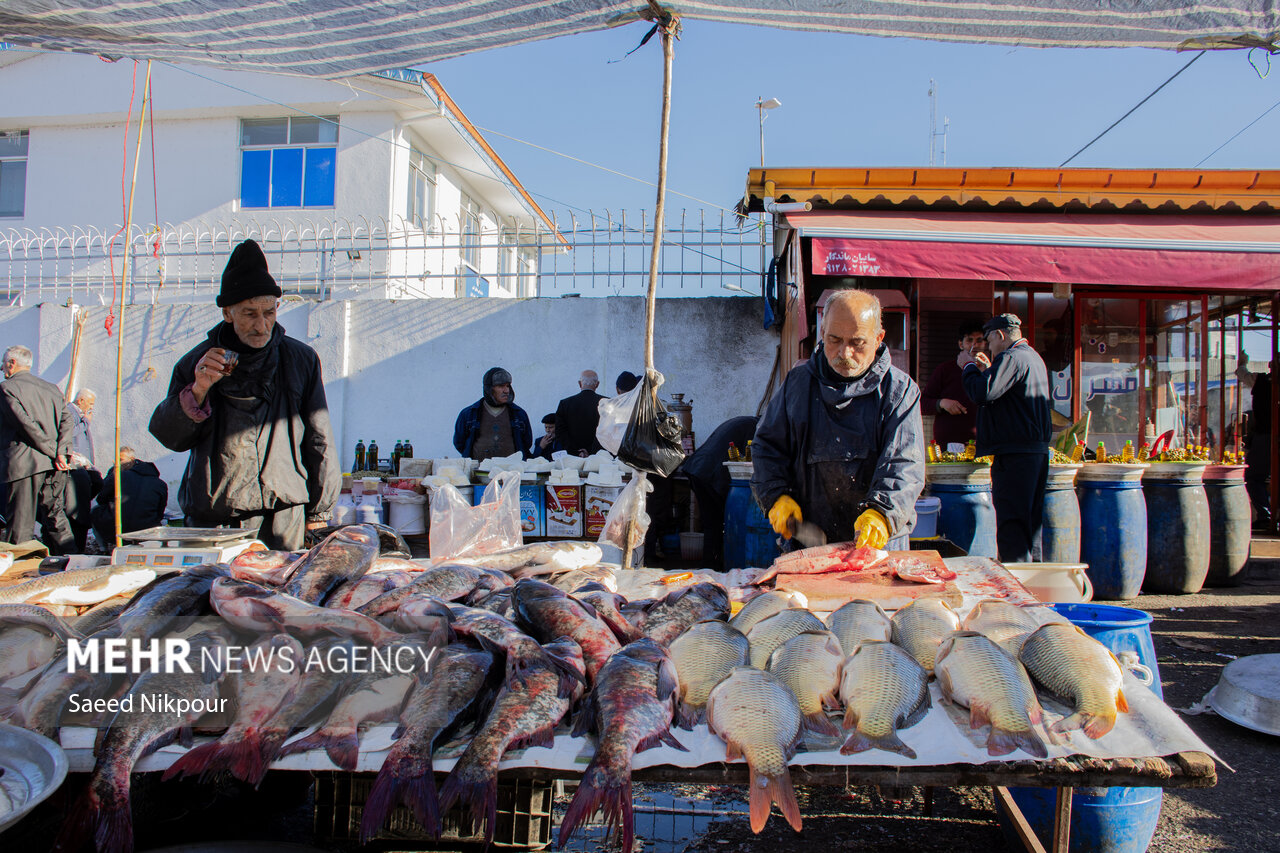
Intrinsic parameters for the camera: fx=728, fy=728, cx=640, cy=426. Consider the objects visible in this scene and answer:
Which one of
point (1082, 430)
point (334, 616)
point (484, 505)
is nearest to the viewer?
point (334, 616)

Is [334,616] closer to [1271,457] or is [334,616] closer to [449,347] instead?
[449,347]

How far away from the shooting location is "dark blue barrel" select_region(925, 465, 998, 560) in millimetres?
5891

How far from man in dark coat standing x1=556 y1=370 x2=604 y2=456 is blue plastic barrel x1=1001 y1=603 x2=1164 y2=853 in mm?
5920

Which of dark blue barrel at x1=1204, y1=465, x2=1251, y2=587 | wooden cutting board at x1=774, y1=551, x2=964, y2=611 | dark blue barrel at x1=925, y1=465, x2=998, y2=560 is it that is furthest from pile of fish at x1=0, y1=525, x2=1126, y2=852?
dark blue barrel at x1=1204, y1=465, x2=1251, y2=587

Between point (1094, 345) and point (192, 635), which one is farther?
point (1094, 345)

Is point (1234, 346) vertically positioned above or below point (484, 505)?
above

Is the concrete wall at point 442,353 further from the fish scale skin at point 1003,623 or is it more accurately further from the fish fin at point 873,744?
the fish fin at point 873,744

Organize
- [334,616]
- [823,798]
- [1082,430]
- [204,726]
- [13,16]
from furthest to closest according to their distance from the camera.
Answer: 1. [1082,430]
2. [823,798]
3. [13,16]
4. [334,616]
5. [204,726]

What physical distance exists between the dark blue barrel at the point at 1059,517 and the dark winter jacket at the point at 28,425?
8.89 m

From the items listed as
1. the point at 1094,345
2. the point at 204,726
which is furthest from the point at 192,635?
the point at 1094,345

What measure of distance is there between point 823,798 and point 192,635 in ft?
9.23

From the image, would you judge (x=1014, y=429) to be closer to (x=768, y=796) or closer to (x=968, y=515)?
(x=968, y=515)

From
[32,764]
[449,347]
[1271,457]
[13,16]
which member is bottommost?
[32,764]

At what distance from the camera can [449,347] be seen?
9.79 m
